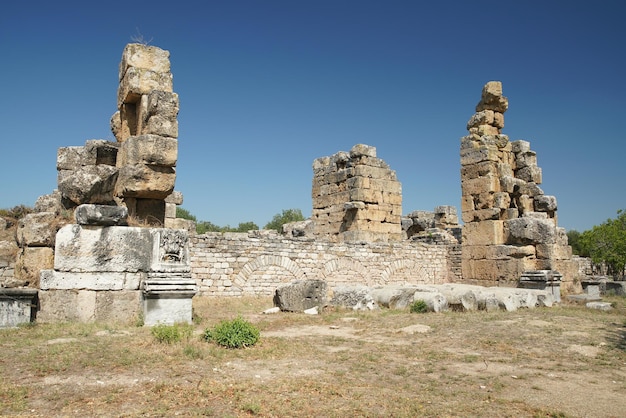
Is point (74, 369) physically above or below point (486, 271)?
below

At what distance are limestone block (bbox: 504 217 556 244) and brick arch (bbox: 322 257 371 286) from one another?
4294 millimetres

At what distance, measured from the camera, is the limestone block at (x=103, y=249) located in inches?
302

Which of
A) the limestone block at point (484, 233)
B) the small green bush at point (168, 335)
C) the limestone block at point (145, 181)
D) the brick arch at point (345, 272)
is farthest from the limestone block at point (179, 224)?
the small green bush at point (168, 335)

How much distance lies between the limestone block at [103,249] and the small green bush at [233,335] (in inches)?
80.5

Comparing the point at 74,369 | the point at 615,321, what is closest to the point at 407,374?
the point at 74,369

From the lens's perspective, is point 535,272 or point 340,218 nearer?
point 535,272

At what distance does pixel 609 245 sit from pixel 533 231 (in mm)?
12254

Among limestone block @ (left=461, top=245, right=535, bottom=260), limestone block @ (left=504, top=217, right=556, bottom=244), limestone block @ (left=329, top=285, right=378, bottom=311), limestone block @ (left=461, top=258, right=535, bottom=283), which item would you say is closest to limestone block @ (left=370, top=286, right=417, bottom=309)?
limestone block @ (left=329, top=285, right=378, bottom=311)

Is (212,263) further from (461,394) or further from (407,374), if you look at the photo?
(461,394)

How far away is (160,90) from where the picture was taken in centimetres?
902

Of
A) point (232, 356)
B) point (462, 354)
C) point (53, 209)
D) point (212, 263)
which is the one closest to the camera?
point (232, 356)

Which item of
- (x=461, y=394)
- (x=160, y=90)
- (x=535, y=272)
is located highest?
(x=160, y=90)

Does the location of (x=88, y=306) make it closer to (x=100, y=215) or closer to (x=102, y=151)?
(x=100, y=215)

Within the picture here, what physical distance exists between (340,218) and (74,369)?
13.1m
